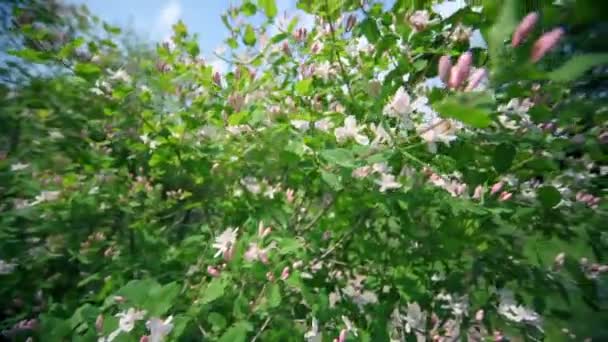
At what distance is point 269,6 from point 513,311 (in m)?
1.31

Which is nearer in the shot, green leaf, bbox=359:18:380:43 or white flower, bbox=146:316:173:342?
white flower, bbox=146:316:173:342

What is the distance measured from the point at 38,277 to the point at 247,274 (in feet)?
4.73

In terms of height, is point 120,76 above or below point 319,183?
above

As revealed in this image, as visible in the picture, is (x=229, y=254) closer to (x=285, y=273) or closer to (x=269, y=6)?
(x=285, y=273)

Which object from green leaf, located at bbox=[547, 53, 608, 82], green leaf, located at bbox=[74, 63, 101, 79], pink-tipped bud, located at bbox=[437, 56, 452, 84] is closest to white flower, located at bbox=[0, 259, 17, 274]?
green leaf, located at bbox=[74, 63, 101, 79]

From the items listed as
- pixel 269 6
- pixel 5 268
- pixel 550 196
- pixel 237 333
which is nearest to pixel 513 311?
pixel 550 196

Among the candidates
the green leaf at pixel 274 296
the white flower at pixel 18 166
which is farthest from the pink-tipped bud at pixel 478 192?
the white flower at pixel 18 166

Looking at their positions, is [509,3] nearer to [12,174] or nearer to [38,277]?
[12,174]

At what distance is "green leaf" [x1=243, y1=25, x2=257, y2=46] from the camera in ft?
5.53

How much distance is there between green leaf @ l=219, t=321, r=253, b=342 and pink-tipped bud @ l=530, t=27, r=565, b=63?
0.97 metres

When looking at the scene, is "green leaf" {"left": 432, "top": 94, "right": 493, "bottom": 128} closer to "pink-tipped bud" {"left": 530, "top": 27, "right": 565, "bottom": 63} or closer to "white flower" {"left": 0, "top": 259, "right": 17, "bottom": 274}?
"pink-tipped bud" {"left": 530, "top": 27, "right": 565, "bottom": 63}

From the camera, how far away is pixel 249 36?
1696 mm

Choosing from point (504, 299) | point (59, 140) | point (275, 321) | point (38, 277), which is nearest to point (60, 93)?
point (59, 140)

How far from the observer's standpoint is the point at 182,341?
4.27 feet
